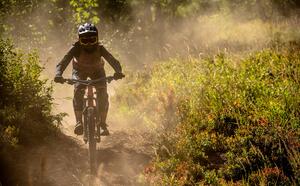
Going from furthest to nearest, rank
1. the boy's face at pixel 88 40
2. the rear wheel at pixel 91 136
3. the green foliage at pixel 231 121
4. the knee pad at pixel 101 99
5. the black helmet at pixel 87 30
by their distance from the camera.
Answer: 1. the knee pad at pixel 101 99
2. the boy's face at pixel 88 40
3. the black helmet at pixel 87 30
4. the rear wheel at pixel 91 136
5. the green foliage at pixel 231 121

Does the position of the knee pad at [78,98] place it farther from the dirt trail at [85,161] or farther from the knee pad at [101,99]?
the dirt trail at [85,161]

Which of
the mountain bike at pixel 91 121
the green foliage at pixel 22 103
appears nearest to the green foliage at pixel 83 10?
the green foliage at pixel 22 103

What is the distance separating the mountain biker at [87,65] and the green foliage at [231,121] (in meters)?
1.43

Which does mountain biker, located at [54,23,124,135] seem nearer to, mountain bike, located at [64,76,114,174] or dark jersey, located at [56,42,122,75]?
dark jersey, located at [56,42,122,75]

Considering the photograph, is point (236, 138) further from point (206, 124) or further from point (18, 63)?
point (18, 63)

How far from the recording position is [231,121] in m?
7.99

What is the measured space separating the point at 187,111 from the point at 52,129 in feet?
9.65

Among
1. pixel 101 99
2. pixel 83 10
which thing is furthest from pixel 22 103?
pixel 83 10

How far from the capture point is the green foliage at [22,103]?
26.7ft

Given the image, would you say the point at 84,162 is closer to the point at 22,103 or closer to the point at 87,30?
the point at 22,103

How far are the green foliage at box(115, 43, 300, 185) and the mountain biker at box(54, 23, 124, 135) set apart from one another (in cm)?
143

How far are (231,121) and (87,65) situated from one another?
3062mm

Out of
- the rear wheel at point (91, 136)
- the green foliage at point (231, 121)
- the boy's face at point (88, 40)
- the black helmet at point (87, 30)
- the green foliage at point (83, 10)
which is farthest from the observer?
the green foliage at point (83, 10)

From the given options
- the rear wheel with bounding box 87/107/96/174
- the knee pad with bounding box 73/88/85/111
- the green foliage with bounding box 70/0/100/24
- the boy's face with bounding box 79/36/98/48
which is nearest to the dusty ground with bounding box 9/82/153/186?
the rear wheel with bounding box 87/107/96/174
